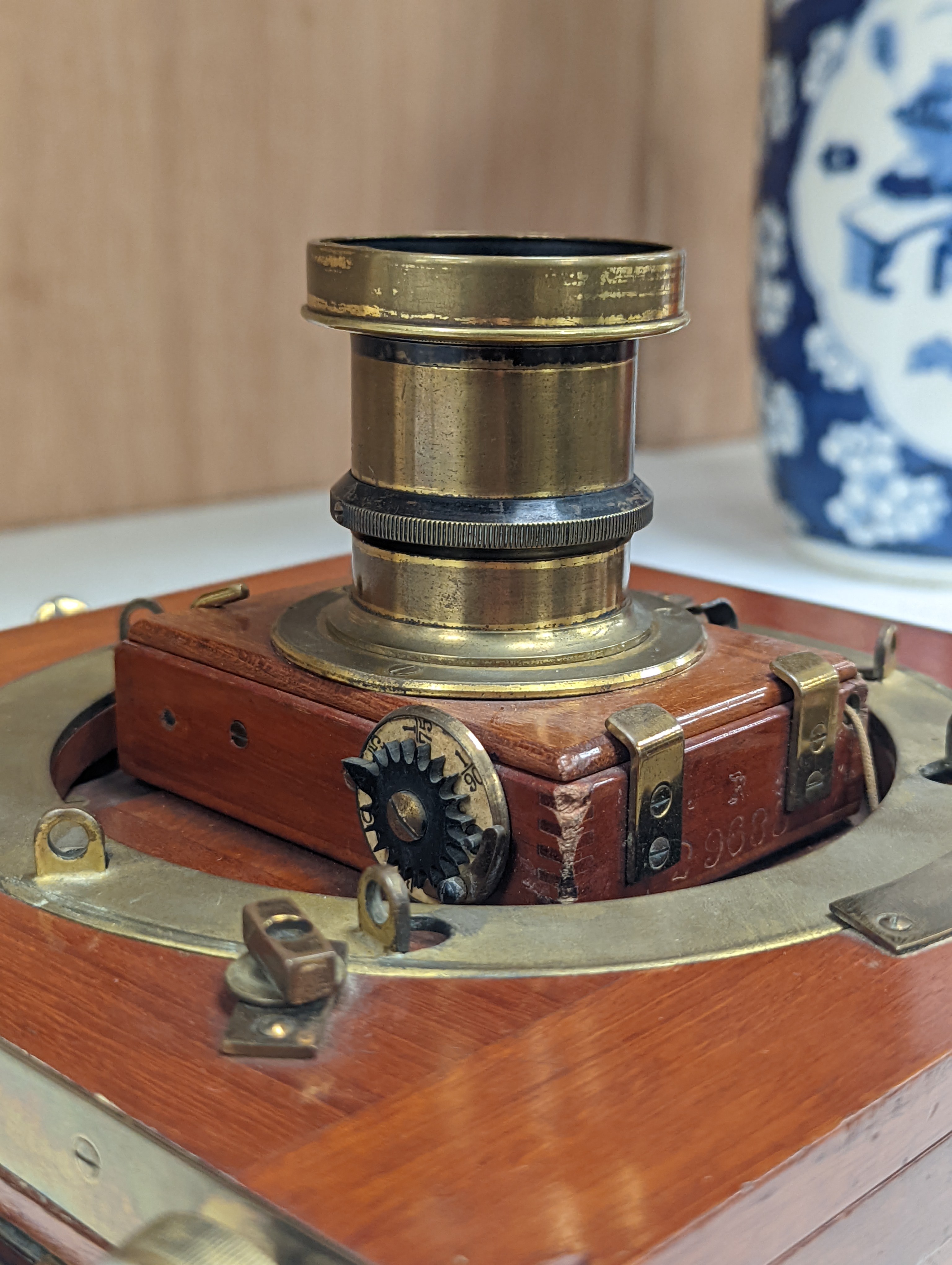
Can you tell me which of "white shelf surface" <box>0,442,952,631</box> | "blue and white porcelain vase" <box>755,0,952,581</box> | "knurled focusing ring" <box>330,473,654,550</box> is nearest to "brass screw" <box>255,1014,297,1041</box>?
"knurled focusing ring" <box>330,473,654,550</box>

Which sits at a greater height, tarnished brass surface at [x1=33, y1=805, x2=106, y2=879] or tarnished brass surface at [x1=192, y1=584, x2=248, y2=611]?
tarnished brass surface at [x1=192, y1=584, x2=248, y2=611]

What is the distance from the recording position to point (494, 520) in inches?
22.9

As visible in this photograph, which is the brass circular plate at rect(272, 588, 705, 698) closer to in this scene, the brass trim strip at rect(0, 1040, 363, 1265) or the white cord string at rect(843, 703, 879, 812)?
the white cord string at rect(843, 703, 879, 812)

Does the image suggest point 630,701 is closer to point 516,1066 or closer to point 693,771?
point 693,771

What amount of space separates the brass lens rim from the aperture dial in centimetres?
15

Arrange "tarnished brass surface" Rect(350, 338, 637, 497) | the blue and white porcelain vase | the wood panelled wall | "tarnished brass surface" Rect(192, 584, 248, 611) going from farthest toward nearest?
the wood panelled wall < the blue and white porcelain vase < "tarnished brass surface" Rect(192, 584, 248, 611) < "tarnished brass surface" Rect(350, 338, 637, 497)

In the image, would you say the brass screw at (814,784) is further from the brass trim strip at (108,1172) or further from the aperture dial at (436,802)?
the brass trim strip at (108,1172)

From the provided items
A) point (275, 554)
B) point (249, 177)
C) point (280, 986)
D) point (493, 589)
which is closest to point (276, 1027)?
point (280, 986)

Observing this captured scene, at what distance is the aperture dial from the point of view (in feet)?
1.74

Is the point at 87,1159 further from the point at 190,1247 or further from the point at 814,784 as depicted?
the point at 814,784

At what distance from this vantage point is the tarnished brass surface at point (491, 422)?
0.58m

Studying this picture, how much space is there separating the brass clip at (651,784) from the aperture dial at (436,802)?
5cm

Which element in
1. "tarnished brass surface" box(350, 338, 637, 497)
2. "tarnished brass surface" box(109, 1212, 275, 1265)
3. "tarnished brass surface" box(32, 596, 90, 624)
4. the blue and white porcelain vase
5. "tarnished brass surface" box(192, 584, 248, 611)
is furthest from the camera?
the blue and white porcelain vase

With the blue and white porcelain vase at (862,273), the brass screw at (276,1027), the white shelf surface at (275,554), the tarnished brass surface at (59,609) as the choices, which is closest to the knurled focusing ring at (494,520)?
the brass screw at (276,1027)
